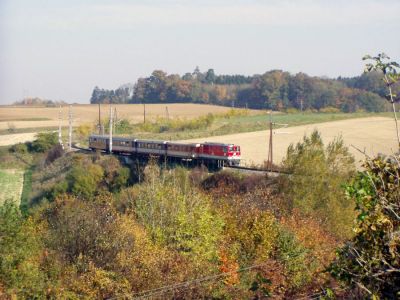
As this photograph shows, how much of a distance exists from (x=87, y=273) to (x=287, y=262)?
4832 millimetres

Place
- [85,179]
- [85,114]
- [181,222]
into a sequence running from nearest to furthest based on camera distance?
[181,222]
[85,179]
[85,114]

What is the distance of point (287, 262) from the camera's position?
1644cm

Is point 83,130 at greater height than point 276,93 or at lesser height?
lesser

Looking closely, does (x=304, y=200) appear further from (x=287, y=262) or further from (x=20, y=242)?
(x=20, y=242)

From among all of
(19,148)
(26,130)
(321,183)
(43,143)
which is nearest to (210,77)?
(26,130)

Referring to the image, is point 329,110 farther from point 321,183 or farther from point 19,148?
point 321,183

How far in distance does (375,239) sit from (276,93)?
8178 centimetres

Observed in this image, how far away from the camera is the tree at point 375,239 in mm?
5832

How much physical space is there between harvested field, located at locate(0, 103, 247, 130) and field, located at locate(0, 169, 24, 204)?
16.9 metres

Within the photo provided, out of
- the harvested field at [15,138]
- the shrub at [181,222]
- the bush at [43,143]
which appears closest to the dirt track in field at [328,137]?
the bush at [43,143]

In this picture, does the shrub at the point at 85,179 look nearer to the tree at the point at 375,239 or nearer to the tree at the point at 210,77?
the tree at the point at 375,239

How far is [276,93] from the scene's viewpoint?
86.9 m

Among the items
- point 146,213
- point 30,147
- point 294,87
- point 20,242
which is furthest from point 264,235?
point 294,87

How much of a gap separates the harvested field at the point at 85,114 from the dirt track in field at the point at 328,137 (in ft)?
67.5
